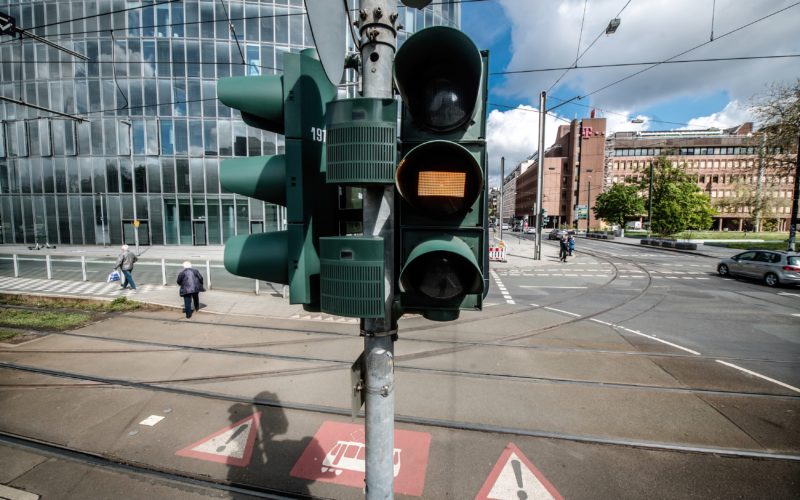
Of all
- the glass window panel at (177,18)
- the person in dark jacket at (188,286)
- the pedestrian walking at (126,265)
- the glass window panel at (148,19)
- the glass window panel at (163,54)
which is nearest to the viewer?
the person in dark jacket at (188,286)

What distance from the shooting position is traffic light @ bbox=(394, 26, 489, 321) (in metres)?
1.46

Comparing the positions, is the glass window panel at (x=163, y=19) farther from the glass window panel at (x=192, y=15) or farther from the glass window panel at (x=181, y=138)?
the glass window panel at (x=181, y=138)

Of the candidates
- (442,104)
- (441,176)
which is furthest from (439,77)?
(441,176)

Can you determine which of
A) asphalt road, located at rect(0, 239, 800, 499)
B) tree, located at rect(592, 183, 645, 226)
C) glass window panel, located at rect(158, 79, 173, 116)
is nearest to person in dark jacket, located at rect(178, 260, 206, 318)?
asphalt road, located at rect(0, 239, 800, 499)

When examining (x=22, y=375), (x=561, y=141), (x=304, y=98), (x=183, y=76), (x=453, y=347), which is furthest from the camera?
(x=561, y=141)

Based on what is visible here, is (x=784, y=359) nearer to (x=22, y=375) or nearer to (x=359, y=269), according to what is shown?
(x=359, y=269)

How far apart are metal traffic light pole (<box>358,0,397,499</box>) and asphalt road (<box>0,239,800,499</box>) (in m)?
1.95

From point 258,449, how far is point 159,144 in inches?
1231

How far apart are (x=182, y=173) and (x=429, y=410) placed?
99.6 ft

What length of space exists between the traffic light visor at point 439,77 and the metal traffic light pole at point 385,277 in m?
0.09

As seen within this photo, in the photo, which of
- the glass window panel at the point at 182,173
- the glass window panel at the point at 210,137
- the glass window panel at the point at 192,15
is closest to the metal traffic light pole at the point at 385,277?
the glass window panel at the point at 210,137

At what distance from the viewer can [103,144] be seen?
90.7 ft

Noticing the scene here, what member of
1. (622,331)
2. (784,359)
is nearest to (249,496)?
(622,331)

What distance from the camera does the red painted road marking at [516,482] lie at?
317 centimetres
